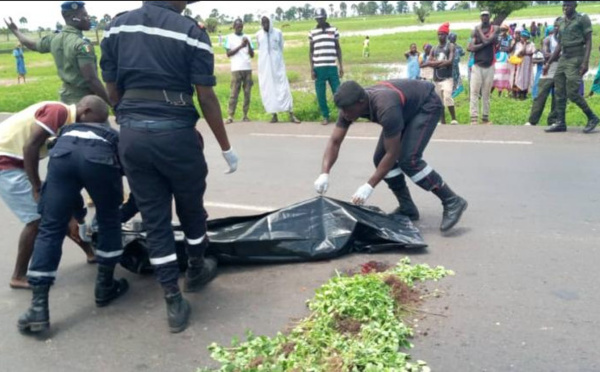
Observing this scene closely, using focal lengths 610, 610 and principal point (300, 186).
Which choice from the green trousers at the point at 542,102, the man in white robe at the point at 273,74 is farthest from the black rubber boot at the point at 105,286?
the green trousers at the point at 542,102

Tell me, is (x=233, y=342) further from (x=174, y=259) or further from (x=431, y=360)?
(x=431, y=360)

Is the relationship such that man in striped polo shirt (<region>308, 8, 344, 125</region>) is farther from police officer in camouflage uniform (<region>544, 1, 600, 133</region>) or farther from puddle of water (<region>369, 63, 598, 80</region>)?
puddle of water (<region>369, 63, 598, 80</region>)

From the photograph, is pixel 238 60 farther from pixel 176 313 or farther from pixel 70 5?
pixel 176 313

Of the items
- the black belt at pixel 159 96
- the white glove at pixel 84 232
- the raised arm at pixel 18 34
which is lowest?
the white glove at pixel 84 232

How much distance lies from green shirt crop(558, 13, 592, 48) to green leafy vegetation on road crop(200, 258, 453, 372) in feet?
A: 20.2

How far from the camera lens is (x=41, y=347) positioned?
3.61 meters

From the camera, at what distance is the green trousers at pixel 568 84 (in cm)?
866

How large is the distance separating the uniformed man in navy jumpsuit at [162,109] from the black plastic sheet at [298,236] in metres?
0.68

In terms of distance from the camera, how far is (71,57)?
5859mm

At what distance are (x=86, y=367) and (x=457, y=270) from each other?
250 centimetres

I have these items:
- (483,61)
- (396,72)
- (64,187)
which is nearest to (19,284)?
(64,187)

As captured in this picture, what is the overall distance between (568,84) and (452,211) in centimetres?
476

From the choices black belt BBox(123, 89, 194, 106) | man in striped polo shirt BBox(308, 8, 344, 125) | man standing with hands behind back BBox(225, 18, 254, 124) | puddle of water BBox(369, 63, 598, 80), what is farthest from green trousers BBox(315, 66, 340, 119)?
black belt BBox(123, 89, 194, 106)

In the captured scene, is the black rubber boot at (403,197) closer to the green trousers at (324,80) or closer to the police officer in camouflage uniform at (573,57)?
the police officer in camouflage uniform at (573,57)
